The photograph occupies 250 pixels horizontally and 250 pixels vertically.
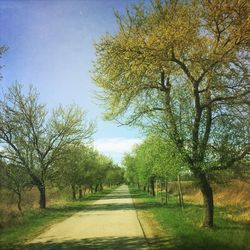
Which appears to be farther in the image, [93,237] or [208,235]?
[93,237]

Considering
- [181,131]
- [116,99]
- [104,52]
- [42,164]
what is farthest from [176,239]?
[42,164]

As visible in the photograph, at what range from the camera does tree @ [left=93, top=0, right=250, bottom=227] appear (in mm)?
14359

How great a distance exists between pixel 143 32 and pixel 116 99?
3.26 metres

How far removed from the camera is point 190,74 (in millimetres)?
15977

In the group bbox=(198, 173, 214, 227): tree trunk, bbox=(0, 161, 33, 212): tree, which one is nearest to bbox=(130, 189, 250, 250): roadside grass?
bbox=(198, 173, 214, 227): tree trunk

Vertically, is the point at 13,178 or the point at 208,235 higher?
the point at 13,178

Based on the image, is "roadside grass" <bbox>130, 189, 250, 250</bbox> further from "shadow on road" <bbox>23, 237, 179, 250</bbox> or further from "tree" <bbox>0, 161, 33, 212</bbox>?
"tree" <bbox>0, 161, 33, 212</bbox>

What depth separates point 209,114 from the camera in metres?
16.1

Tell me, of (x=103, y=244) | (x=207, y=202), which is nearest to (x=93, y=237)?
(x=103, y=244)

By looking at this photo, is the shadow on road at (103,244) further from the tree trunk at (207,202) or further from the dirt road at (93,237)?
the tree trunk at (207,202)

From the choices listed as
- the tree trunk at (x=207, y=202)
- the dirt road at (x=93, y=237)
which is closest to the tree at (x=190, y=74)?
the tree trunk at (x=207, y=202)

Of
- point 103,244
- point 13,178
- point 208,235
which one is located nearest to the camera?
point 103,244

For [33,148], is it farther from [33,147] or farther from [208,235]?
[208,235]

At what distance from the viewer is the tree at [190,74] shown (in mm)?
14359
